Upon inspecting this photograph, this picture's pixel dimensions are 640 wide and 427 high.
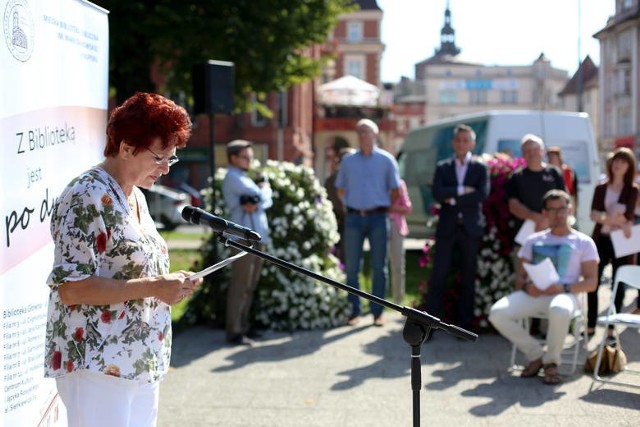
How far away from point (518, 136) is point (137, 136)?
40.1ft

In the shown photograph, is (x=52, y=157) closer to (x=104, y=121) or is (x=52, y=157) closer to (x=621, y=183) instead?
(x=104, y=121)

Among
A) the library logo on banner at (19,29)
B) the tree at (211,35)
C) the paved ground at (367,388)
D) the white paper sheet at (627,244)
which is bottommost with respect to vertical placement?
the paved ground at (367,388)

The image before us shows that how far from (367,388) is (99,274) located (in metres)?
3.89

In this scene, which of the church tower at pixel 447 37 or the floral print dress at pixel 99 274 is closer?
the floral print dress at pixel 99 274

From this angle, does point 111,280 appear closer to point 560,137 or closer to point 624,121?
point 560,137

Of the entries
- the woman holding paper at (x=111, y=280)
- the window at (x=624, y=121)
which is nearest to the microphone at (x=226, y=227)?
the woman holding paper at (x=111, y=280)

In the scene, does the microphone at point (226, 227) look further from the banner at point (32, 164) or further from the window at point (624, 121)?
the window at point (624, 121)

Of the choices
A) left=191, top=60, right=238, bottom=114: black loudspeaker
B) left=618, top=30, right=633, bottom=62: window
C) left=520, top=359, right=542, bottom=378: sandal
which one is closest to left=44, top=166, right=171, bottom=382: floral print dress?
left=520, top=359, right=542, bottom=378: sandal

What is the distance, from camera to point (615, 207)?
8773mm

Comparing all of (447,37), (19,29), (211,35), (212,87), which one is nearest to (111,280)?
(19,29)

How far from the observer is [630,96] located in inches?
2717

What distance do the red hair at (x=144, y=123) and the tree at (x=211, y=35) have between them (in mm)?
Result: 12936

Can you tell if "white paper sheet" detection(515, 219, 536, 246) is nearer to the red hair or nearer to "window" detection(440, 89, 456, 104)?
the red hair

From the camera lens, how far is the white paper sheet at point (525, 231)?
8.29 m
